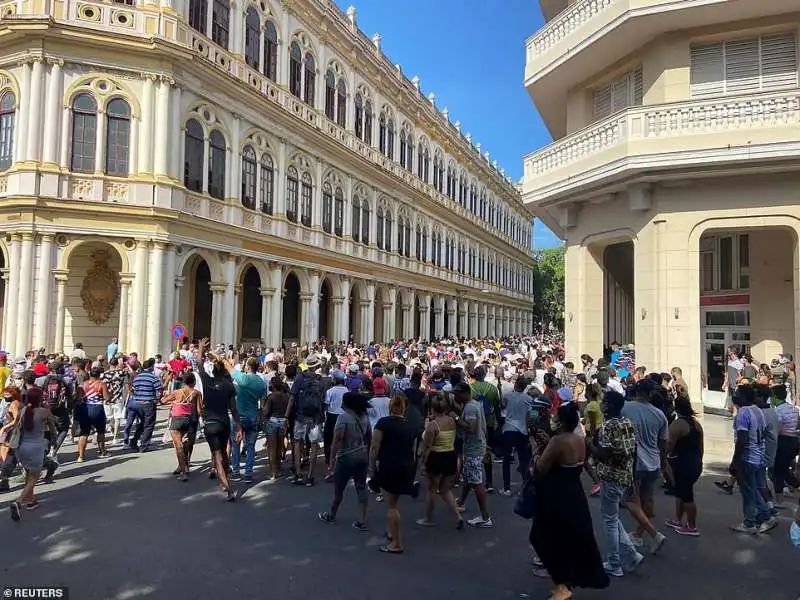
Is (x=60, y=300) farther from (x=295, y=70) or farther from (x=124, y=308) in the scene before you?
(x=295, y=70)

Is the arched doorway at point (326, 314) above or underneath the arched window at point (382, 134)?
underneath

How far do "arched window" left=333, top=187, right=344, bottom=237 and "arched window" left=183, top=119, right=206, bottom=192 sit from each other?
28.7ft

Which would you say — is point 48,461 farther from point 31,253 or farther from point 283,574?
point 31,253

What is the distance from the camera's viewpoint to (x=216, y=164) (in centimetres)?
2123

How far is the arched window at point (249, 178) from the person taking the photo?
73.7 feet

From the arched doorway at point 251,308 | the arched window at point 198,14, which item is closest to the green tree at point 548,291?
the arched doorway at point 251,308

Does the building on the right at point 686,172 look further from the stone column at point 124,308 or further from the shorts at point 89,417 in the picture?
the stone column at point 124,308

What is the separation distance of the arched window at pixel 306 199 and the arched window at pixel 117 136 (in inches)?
335

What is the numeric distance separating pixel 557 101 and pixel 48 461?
50.2 feet

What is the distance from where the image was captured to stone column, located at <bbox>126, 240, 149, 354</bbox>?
18.1m

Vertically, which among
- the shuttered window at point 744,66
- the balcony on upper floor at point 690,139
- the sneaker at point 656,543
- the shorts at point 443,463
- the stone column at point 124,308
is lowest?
the sneaker at point 656,543

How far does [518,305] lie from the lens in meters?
62.1

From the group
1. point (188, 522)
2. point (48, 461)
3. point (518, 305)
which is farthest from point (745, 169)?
point (518, 305)

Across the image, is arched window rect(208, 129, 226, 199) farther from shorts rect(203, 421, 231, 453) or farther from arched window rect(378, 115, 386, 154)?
shorts rect(203, 421, 231, 453)
